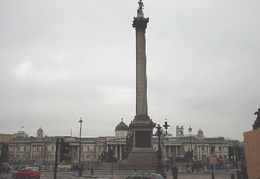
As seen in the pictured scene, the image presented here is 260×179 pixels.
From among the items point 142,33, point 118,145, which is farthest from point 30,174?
point 118,145

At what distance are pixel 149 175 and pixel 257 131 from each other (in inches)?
282

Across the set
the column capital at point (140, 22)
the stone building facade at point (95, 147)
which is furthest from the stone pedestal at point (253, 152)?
Result: the stone building facade at point (95, 147)

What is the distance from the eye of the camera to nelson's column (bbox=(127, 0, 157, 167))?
42.0 metres

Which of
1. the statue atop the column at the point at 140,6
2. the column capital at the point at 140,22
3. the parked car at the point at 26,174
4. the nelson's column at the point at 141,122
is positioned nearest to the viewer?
the parked car at the point at 26,174

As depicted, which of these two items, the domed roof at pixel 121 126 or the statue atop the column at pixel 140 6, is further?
the domed roof at pixel 121 126

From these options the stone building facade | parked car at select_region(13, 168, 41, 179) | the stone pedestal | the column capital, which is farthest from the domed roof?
the stone pedestal

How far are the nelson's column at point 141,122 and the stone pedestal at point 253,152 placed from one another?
24.0 m

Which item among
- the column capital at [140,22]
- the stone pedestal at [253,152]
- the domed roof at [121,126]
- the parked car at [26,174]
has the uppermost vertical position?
the column capital at [140,22]

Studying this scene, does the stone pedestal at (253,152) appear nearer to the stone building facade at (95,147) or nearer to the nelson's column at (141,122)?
the nelson's column at (141,122)

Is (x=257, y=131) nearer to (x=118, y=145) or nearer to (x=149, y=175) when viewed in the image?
(x=149, y=175)

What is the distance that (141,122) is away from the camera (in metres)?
44.5

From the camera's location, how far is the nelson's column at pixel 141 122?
42000mm

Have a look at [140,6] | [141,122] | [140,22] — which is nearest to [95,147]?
[140,6]

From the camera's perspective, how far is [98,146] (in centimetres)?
13212
